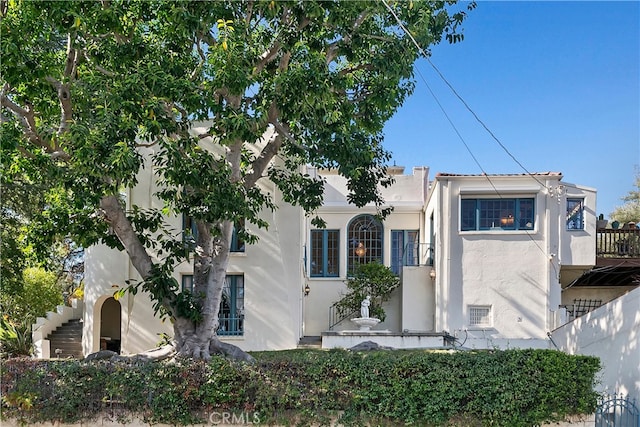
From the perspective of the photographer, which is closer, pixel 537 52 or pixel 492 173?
pixel 537 52

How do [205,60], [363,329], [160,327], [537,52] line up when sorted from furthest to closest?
[363,329] < [160,327] < [537,52] < [205,60]

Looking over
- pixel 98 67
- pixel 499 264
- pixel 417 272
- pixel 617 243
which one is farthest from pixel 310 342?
pixel 617 243

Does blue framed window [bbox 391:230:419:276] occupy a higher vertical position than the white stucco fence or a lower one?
higher

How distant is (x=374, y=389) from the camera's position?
10.7 m

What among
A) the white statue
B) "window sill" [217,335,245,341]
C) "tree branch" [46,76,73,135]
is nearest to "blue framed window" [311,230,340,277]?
the white statue

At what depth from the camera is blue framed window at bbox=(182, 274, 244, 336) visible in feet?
56.3

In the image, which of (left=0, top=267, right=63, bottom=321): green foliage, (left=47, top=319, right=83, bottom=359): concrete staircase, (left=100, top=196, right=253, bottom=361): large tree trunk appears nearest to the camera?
(left=100, top=196, right=253, bottom=361): large tree trunk

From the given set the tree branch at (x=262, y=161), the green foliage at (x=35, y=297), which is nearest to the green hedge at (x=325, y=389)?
the tree branch at (x=262, y=161)

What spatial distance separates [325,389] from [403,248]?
12406 millimetres

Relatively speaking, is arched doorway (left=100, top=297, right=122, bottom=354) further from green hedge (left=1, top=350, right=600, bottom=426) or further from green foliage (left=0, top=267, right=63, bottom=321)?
green hedge (left=1, top=350, right=600, bottom=426)

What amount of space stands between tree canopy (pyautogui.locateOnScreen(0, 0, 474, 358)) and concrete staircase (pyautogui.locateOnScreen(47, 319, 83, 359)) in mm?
6973

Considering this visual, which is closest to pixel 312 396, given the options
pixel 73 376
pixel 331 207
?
pixel 73 376

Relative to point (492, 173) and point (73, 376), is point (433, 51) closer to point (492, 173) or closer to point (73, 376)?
point (492, 173)

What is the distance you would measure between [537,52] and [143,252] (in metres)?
9.93
